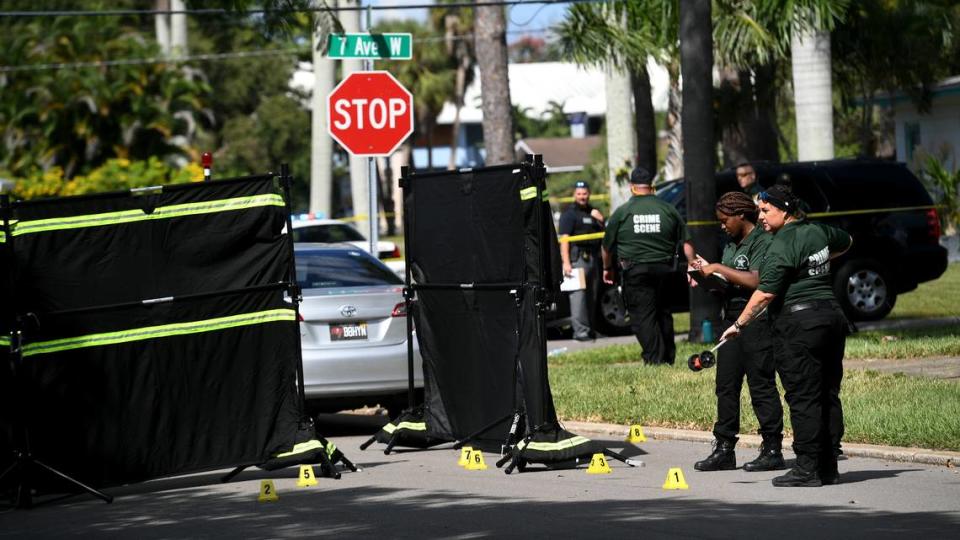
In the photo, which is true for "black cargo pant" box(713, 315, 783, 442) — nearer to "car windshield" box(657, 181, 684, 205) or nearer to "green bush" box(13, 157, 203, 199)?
"car windshield" box(657, 181, 684, 205)

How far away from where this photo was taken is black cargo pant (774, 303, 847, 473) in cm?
915

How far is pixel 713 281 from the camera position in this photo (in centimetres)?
991

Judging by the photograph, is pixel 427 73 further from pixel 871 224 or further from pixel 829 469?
pixel 829 469

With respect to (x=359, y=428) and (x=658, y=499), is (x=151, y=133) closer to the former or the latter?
(x=359, y=428)

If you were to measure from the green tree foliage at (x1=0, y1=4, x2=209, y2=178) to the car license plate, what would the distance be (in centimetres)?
4526

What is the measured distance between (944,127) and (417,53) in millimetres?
37305

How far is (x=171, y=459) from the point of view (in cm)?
1013

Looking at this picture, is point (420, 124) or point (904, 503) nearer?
point (904, 503)

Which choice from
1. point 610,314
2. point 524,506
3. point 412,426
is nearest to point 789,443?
point 412,426

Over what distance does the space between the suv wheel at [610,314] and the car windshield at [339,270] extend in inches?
244

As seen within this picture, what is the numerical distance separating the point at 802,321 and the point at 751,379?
0.90m

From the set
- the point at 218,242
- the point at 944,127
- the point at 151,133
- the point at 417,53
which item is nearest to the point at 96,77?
the point at 151,133

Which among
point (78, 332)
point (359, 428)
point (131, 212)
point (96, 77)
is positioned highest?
point (96, 77)

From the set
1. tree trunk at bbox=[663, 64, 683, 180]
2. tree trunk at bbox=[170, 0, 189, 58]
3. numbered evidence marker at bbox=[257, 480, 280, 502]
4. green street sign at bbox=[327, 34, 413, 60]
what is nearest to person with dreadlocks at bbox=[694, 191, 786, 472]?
numbered evidence marker at bbox=[257, 480, 280, 502]
